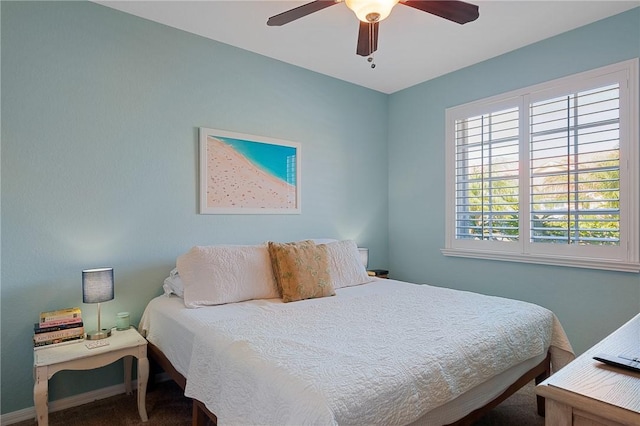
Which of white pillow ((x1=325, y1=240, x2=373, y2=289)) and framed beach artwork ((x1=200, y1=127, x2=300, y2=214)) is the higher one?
framed beach artwork ((x1=200, y1=127, x2=300, y2=214))

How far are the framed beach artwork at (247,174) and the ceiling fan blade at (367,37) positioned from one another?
1.34 metres

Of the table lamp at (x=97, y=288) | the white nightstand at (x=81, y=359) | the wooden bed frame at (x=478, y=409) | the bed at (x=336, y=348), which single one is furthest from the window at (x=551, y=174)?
the table lamp at (x=97, y=288)

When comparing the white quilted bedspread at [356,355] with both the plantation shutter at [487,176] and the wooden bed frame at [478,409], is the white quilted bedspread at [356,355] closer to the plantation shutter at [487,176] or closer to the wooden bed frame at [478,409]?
the wooden bed frame at [478,409]

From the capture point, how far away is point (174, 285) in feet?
8.34

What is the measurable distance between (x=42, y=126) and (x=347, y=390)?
2.42 m

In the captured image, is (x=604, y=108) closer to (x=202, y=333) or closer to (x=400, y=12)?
(x=400, y=12)

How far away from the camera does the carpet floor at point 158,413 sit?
2.14 metres

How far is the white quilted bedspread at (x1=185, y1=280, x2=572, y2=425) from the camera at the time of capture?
4.06 ft

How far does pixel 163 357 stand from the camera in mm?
2223

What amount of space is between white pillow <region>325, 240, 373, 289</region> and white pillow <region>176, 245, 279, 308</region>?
0.55 m

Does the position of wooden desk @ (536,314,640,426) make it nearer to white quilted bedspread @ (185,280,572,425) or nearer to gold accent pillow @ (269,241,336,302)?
white quilted bedspread @ (185,280,572,425)

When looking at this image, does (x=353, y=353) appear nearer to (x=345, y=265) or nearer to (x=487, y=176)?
(x=345, y=265)

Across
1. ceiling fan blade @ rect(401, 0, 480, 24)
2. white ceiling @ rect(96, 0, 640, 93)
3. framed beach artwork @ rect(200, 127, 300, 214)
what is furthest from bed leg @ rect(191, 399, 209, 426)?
white ceiling @ rect(96, 0, 640, 93)

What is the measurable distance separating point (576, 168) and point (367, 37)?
78.7 inches
